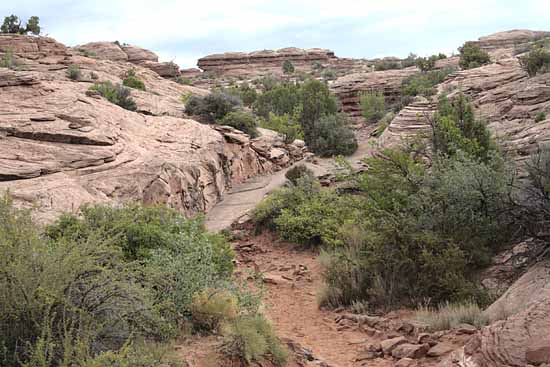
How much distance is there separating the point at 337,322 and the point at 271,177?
11.2 meters

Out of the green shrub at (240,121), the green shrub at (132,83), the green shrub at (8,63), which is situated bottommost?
the green shrub at (240,121)

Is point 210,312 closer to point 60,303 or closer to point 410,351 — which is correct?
point 60,303

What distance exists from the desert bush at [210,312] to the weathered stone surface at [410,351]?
2.15 metres

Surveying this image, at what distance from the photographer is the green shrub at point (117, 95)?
19.0 metres

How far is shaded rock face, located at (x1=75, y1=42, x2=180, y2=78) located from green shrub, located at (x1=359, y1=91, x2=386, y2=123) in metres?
17.7

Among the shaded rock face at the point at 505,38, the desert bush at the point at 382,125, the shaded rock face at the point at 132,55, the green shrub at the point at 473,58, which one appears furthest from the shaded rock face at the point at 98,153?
the shaded rock face at the point at 505,38

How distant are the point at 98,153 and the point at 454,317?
27.3 feet

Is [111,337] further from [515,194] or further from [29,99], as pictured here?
[29,99]

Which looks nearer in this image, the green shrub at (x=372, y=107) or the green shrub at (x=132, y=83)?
the green shrub at (x=132, y=83)

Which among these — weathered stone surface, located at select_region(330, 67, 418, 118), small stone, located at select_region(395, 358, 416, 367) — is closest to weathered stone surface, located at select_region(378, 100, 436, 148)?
small stone, located at select_region(395, 358, 416, 367)

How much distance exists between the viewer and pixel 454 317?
23.9ft

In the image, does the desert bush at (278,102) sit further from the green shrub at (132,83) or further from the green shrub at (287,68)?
the green shrub at (287,68)

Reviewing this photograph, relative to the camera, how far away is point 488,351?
17.3 feet

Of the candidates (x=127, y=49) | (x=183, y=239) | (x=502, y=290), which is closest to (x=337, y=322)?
(x=502, y=290)
